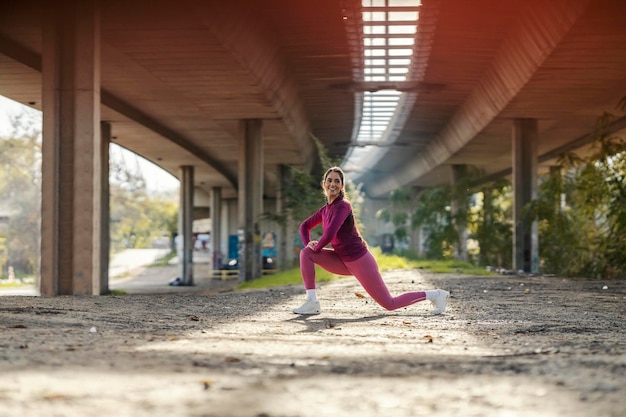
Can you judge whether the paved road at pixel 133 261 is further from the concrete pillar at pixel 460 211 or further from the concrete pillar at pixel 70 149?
the concrete pillar at pixel 70 149

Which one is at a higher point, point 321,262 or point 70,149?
point 70,149

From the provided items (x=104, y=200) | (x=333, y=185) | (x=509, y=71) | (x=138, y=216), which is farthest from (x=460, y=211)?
(x=138, y=216)

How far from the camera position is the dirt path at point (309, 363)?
4.90 meters

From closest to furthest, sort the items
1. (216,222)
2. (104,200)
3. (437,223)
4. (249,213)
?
(249,213) → (104,200) → (437,223) → (216,222)

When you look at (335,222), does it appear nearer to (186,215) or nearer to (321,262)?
(321,262)

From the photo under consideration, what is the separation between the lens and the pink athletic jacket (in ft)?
33.7

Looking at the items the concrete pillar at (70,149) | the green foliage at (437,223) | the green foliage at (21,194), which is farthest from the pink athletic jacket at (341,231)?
the green foliage at (21,194)

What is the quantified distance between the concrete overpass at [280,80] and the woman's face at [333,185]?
28.5 feet

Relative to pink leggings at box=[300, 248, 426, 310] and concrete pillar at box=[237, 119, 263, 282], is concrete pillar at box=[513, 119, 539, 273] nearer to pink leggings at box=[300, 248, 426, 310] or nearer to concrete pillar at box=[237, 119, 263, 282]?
concrete pillar at box=[237, 119, 263, 282]

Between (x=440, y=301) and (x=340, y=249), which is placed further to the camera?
(x=440, y=301)

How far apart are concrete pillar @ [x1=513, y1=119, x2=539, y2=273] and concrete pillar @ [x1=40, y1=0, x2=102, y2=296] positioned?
18.2 metres

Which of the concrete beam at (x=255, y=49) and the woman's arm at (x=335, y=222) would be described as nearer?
the woman's arm at (x=335, y=222)

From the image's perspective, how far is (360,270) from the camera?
34.4 feet

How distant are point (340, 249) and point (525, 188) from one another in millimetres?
24017
